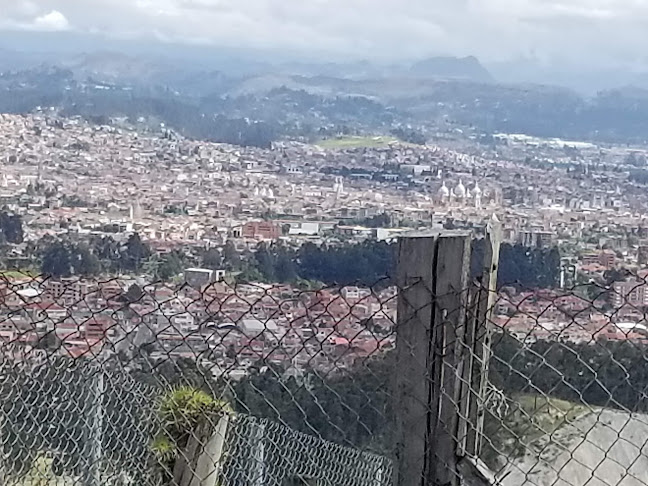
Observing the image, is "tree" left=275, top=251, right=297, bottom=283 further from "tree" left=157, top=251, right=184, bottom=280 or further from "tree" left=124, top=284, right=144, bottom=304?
"tree" left=124, top=284, right=144, bottom=304

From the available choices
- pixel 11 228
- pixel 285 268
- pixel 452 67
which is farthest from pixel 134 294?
pixel 452 67

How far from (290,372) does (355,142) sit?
125 feet

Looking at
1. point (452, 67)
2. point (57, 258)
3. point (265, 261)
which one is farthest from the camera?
point (452, 67)

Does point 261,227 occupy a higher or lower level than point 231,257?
lower

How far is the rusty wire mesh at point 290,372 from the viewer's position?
2.74 metres

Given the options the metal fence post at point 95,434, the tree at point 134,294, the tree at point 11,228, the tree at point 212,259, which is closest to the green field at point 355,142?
the tree at point 11,228

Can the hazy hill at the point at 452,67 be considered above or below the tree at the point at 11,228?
below

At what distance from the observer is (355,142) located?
41.1m

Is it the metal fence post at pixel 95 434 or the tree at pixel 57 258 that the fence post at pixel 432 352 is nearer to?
the metal fence post at pixel 95 434

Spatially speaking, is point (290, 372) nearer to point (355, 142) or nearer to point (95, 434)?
point (95, 434)

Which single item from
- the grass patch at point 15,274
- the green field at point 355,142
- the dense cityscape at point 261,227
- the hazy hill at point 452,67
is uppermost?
the grass patch at point 15,274

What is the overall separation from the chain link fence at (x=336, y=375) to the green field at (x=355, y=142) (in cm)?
3590

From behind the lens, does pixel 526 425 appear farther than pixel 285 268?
No

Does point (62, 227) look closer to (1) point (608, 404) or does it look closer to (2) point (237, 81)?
(1) point (608, 404)
